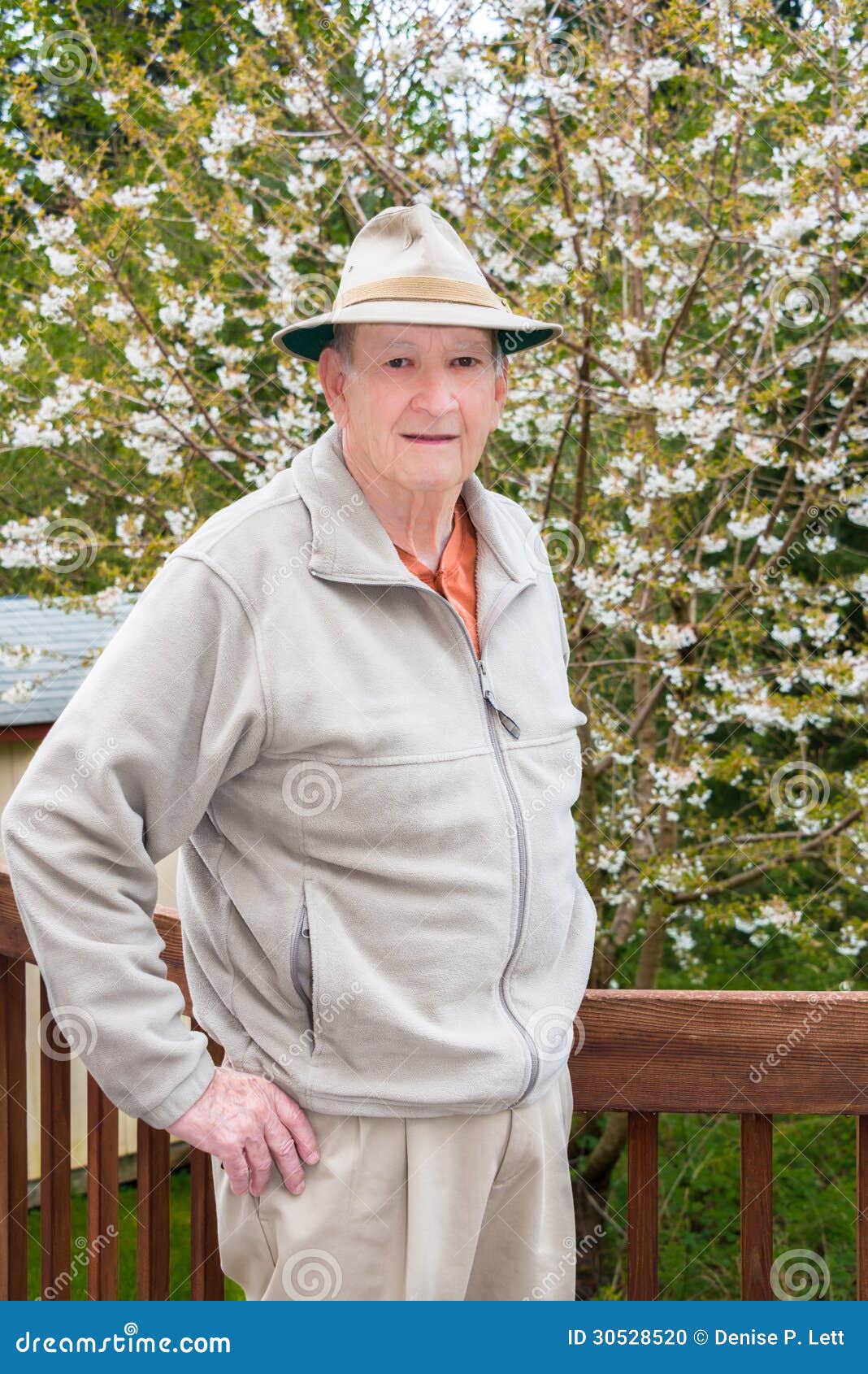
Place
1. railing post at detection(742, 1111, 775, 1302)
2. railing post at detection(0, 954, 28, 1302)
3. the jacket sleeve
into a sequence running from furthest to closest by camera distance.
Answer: railing post at detection(0, 954, 28, 1302) < railing post at detection(742, 1111, 775, 1302) < the jacket sleeve

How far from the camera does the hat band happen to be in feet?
5.86

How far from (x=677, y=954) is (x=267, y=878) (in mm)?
5788

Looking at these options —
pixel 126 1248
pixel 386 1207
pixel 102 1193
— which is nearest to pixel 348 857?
pixel 386 1207

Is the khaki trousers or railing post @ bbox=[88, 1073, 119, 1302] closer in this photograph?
the khaki trousers

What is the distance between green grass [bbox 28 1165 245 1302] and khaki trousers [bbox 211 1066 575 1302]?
11.4 ft

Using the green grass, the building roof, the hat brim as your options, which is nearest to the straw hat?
the hat brim

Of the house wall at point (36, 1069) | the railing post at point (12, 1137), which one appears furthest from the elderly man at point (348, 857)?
the house wall at point (36, 1069)

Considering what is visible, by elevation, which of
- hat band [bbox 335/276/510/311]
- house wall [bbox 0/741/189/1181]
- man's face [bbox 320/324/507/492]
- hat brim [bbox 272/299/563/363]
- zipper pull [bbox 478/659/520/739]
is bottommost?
house wall [bbox 0/741/189/1181]

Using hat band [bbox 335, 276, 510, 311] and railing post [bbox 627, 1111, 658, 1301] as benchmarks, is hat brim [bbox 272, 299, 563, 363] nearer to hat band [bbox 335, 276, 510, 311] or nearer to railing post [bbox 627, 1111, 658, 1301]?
hat band [bbox 335, 276, 510, 311]

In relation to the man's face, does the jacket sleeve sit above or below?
below

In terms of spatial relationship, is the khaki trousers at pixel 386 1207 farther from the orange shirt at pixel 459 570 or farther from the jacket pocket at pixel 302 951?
the orange shirt at pixel 459 570

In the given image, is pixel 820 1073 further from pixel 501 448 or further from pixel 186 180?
pixel 186 180

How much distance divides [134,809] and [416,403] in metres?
0.62

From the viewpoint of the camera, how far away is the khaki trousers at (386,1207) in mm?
1707
